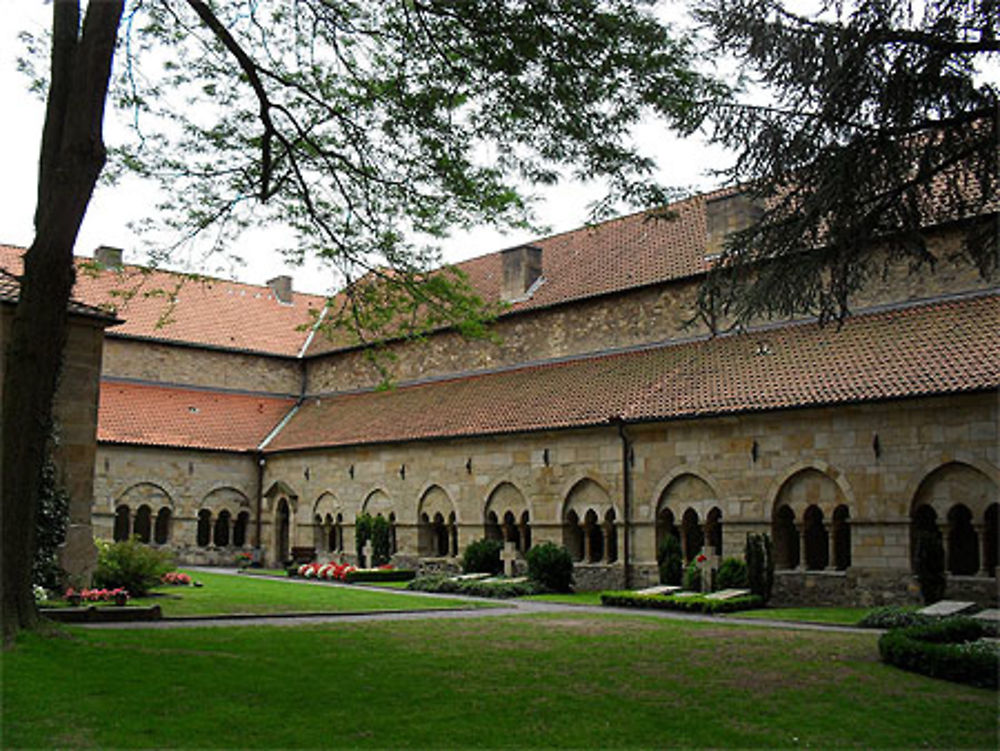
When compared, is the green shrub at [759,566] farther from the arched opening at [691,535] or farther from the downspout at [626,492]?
the downspout at [626,492]

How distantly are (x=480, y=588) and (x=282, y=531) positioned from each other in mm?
14507

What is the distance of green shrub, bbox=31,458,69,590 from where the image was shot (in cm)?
1712

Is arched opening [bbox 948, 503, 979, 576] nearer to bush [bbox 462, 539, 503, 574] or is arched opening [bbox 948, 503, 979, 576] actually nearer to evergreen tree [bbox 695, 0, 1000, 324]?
evergreen tree [bbox 695, 0, 1000, 324]

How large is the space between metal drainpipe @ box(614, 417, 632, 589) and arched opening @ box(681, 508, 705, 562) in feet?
4.52

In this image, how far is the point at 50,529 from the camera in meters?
17.5

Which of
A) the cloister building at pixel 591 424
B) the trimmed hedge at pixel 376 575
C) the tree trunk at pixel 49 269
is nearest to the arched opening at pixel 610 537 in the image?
the cloister building at pixel 591 424

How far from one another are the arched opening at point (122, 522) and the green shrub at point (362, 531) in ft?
27.5

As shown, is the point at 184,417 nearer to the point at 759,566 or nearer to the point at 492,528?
the point at 492,528

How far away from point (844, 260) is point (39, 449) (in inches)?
376

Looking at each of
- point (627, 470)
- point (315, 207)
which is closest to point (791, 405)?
point (627, 470)

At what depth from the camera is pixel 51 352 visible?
37.1ft

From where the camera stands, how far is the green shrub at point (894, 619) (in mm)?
15016

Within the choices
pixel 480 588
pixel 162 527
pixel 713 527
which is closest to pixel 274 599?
pixel 480 588

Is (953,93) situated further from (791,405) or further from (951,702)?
(791,405)
